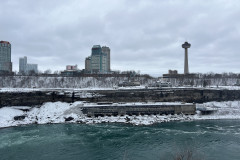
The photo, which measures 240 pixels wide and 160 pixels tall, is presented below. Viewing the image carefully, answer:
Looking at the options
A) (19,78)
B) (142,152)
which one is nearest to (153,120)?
(142,152)

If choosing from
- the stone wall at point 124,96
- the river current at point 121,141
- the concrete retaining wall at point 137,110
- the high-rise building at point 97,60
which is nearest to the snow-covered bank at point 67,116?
the concrete retaining wall at point 137,110

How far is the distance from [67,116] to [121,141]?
1618 cm

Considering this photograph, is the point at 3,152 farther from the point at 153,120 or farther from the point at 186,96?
the point at 186,96

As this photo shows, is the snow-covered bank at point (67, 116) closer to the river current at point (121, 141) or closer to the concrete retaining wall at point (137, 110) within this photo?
the concrete retaining wall at point (137, 110)

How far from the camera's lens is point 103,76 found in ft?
284

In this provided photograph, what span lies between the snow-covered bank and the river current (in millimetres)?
2307

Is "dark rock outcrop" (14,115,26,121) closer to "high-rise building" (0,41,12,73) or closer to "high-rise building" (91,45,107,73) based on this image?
"high-rise building" (91,45,107,73)

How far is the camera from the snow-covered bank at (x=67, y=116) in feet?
118

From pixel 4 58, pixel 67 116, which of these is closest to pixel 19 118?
pixel 67 116

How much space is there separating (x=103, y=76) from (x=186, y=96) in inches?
1757

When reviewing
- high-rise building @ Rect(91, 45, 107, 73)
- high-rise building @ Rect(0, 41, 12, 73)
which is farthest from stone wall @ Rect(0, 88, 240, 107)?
high-rise building @ Rect(0, 41, 12, 73)

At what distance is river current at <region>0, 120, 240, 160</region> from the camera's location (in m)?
21.3

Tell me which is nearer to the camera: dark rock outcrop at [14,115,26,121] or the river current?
the river current

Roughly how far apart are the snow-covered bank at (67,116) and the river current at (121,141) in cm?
231
